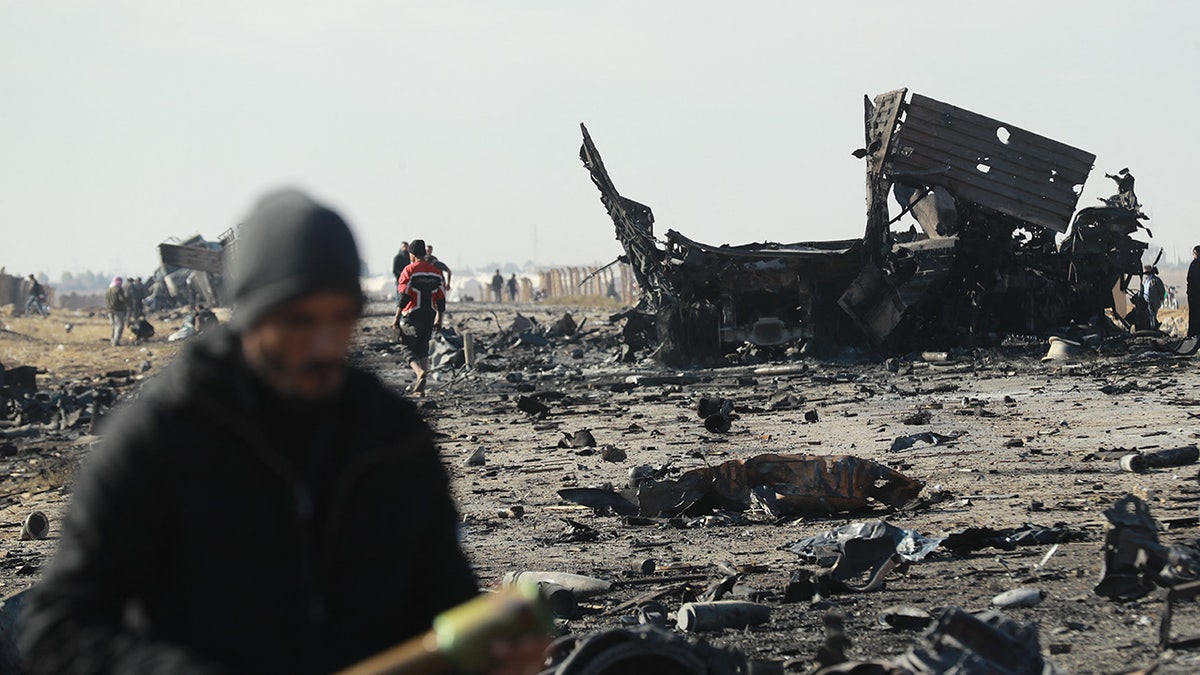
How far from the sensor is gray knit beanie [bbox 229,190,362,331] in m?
2.02

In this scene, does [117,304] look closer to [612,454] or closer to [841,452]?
[612,454]

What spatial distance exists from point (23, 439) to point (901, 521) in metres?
12.6

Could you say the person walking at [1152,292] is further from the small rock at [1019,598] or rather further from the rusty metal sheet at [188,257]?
the small rock at [1019,598]

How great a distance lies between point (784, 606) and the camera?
5.59 metres

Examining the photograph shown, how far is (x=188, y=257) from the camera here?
86.4 ft

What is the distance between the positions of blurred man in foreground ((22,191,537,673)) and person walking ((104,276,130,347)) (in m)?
32.4

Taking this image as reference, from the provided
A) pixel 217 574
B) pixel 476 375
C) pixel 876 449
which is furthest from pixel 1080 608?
pixel 476 375

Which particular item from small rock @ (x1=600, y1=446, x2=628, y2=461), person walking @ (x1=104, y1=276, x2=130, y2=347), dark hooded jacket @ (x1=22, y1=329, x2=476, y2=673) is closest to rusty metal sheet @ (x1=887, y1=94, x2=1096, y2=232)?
small rock @ (x1=600, y1=446, x2=628, y2=461)

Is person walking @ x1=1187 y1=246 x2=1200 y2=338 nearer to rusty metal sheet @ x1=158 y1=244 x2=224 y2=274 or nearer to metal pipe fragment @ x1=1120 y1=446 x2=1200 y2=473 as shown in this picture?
metal pipe fragment @ x1=1120 y1=446 x2=1200 y2=473

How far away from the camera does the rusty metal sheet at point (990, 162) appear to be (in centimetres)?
2092

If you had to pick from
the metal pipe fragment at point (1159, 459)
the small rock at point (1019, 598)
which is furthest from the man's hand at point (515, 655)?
the metal pipe fragment at point (1159, 459)

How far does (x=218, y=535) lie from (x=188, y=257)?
25375 millimetres

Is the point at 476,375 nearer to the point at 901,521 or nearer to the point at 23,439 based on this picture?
the point at 23,439

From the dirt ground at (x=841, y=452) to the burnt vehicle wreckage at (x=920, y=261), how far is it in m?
0.87
